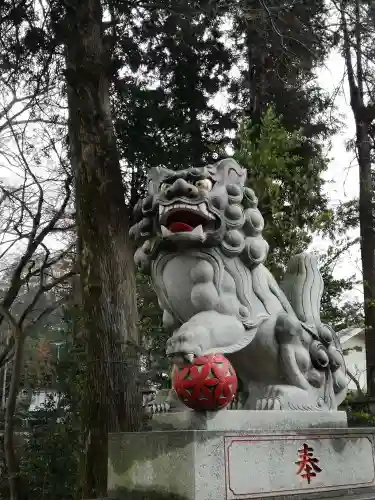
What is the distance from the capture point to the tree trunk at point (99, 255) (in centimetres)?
540

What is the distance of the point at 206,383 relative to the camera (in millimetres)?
2689

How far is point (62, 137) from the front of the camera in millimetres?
8891

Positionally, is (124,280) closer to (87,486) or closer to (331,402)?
Result: (87,486)

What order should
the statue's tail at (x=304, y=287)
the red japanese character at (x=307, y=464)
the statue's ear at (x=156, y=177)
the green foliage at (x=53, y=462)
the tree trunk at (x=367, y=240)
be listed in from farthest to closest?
the tree trunk at (x=367, y=240)
the green foliage at (x=53, y=462)
the statue's tail at (x=304, y=287)
the statue's ear at (x=156, y=177)
the red japanese character at (x=307, y=464)

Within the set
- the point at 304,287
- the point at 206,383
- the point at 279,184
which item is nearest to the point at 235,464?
the point at 206,383

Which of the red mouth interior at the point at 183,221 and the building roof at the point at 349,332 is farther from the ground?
the building roof at the point at 349,332

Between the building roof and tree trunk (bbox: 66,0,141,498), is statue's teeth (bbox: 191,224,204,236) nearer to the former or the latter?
tree trunk (bbox: 66,0,141,498)

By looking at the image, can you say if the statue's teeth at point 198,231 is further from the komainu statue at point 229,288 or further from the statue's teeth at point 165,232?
the statue's teeth at point 165,232

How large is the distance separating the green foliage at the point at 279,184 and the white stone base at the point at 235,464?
2943 mm

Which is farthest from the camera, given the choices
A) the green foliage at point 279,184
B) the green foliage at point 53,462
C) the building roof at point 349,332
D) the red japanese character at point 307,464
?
the building roof at point 349,332

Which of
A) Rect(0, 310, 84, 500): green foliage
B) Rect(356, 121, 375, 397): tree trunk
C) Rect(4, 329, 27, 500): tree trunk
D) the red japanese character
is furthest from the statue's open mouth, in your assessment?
Rect(356, 121, 375, 397): tree trunk

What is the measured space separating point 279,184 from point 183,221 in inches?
137

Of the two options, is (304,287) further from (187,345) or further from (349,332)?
(349,332)

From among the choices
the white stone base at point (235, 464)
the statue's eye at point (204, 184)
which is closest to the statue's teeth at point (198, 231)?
the statue's eye at point (204, 184)
